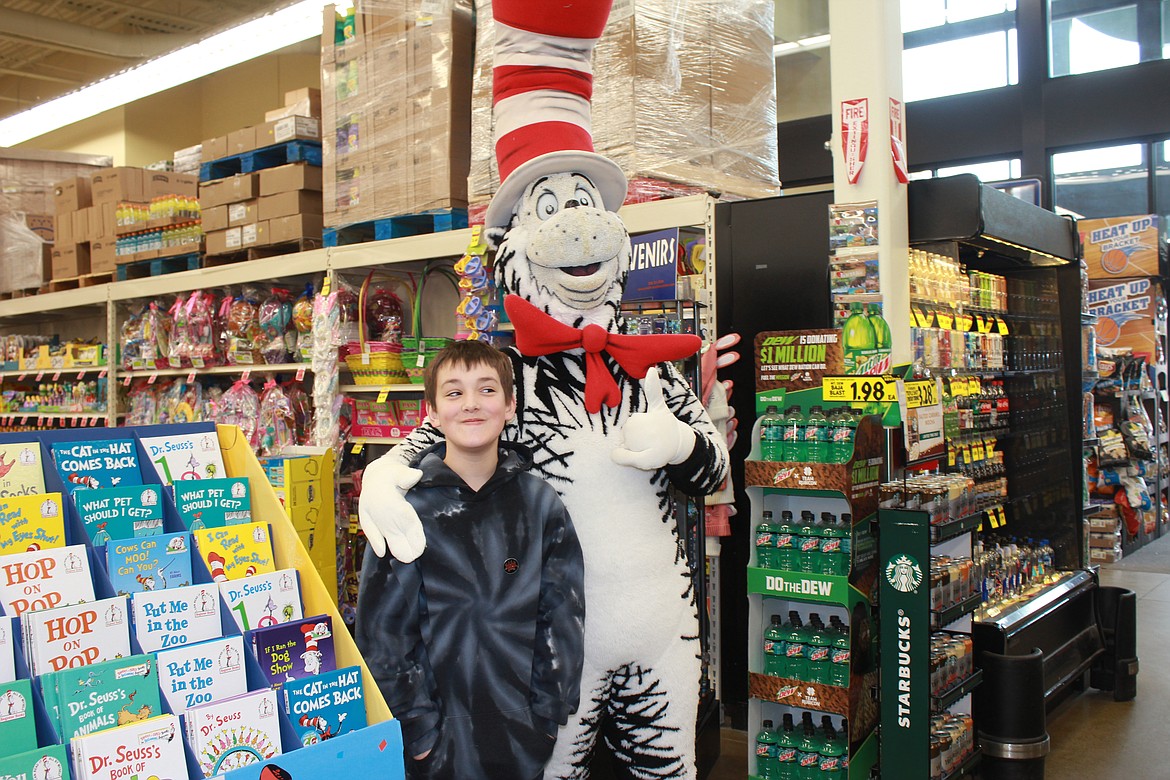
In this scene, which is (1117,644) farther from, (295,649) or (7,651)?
(7,651)

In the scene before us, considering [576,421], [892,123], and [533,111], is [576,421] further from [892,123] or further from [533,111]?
[892,123]

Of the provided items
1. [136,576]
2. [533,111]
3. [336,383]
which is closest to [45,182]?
[336,383]

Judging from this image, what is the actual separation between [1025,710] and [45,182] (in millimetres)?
8134

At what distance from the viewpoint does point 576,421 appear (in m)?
2.46

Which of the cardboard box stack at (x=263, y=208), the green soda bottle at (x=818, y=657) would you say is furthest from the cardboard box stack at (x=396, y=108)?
the green soda bottle at (x=818, y=657)

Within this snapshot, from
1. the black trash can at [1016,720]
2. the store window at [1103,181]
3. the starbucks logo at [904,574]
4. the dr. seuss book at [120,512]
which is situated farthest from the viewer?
the store window at [1103,181]

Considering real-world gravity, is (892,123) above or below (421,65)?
below

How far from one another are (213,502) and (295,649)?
500 millimetres

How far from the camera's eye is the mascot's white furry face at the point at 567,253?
2455 mm

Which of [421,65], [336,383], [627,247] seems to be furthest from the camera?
[336,383]

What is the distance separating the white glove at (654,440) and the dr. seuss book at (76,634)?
111 centimetres

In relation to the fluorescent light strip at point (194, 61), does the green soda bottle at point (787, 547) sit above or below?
below

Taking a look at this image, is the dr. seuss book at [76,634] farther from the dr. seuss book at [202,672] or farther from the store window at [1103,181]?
the store window at [1103,181]

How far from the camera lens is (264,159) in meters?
5.70
